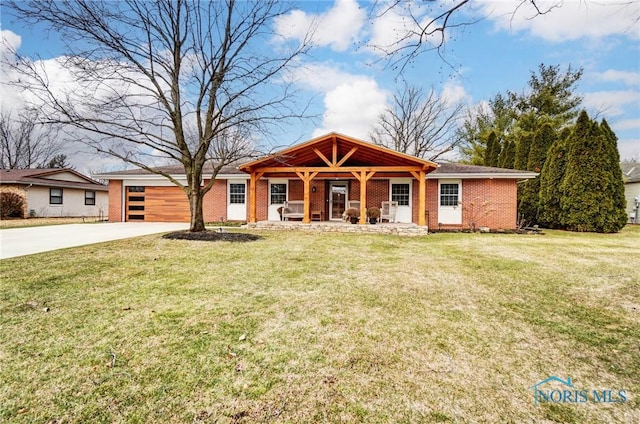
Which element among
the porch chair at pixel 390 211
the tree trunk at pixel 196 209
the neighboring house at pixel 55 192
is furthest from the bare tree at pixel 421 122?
the neighboring house at pixel 55 192

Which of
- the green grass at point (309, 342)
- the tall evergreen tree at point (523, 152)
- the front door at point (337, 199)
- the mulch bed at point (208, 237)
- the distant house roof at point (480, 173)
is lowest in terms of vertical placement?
the green grass at point (309, 342)

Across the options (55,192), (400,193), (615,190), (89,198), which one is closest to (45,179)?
(55,192)

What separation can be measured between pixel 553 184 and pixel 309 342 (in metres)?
15.7

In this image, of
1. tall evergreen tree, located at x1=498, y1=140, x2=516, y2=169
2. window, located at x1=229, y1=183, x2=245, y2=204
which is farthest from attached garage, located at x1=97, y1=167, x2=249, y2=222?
tall evergreen tree, located at x1=498, y1=140, x2=516, y2=169

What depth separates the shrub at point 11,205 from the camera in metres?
17.9

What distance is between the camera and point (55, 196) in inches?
831

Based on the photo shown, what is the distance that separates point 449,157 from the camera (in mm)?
27375

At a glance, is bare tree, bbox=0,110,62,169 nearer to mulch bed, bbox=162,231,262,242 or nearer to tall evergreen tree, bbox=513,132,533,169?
mulch bed, bbox=162,231,262,242

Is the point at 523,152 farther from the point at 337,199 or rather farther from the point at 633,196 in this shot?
the point at 337,199

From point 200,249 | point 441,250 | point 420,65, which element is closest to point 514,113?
point 441,250

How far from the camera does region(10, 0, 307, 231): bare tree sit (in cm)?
848

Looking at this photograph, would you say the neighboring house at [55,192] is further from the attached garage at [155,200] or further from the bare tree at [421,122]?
the bare tree at [421,122]

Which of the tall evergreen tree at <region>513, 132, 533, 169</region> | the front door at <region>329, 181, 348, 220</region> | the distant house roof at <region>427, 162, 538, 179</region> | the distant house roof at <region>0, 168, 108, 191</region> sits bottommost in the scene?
the front door at <region>329, 181, 348, 220</region>

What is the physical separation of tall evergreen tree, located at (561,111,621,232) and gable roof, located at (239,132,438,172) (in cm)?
654
